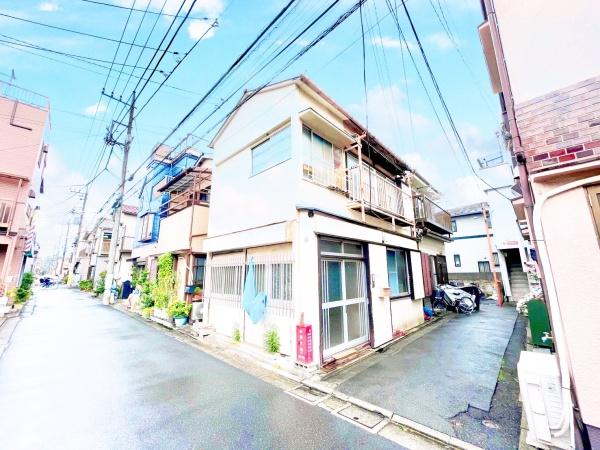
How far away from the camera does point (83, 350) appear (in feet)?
21.8

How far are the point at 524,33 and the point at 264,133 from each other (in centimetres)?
605

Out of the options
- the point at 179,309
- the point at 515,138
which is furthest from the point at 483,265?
the point at 179,309

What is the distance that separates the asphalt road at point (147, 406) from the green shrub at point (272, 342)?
0.98 metres

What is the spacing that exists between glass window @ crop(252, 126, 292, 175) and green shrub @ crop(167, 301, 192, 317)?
236 inches

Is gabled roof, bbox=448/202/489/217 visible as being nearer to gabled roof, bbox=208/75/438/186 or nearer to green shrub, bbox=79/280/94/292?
gabled roof, bbox=208/75/438/186

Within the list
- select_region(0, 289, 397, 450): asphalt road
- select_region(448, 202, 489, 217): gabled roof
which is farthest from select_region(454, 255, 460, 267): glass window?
select_region(0, 289, 397, 450): asphalt road

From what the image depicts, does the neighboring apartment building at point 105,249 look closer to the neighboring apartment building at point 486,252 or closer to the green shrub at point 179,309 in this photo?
the green shrub at point 179,309

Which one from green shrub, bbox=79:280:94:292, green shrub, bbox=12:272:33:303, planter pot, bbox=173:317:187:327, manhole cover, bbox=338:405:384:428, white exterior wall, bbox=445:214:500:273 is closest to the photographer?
manhole cover, bbox=338:405:384:428

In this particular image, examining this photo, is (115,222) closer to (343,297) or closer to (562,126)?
(343,297)

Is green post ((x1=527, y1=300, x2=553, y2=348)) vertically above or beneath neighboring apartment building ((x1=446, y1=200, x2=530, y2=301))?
beneath

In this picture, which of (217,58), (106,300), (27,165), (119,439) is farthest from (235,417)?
(27,165)

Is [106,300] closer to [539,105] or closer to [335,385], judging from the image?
[335,385]

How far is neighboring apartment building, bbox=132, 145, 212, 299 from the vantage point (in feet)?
34.4

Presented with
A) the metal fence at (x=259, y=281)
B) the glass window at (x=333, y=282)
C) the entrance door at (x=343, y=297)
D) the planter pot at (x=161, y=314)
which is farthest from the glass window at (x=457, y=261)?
the planter pot at (x=161, y=314)
